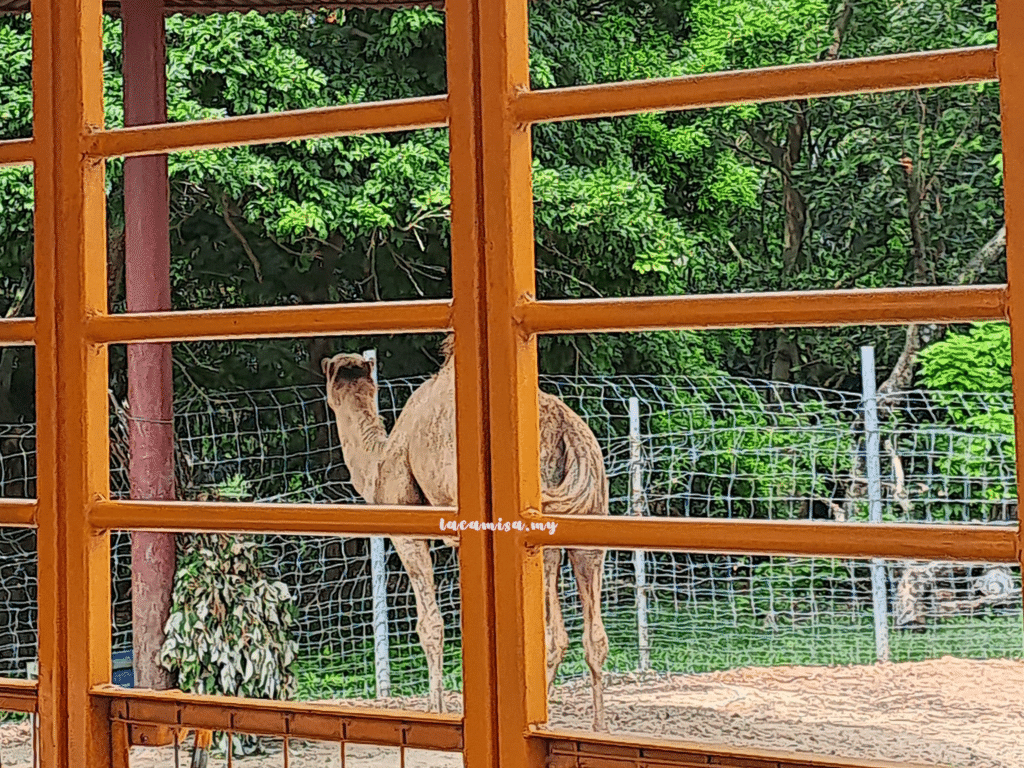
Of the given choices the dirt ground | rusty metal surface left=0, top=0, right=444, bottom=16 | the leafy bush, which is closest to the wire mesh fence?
the dirt ground

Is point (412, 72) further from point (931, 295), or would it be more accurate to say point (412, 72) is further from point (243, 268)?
point (931, 295)

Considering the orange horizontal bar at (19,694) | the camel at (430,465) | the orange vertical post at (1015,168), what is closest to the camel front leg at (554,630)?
the camel at (430,465)

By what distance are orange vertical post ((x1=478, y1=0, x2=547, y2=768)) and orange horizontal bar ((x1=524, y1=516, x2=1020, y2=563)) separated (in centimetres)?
2

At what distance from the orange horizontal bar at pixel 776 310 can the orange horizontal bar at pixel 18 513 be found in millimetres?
390

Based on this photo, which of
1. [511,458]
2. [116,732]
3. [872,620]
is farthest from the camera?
[872,620]

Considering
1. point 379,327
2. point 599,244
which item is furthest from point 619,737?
point 599,244

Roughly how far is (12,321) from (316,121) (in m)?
0.28

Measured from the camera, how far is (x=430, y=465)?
3426 mm

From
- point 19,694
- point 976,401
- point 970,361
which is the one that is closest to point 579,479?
point 19,694

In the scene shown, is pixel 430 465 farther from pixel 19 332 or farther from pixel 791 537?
pixel 791 537

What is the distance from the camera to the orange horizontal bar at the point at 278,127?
762 millimetres

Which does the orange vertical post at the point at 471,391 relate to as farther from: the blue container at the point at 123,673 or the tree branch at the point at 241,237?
the tree branch at the point at 241,237

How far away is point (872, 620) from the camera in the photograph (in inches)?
201

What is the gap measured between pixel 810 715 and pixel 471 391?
408 cm
